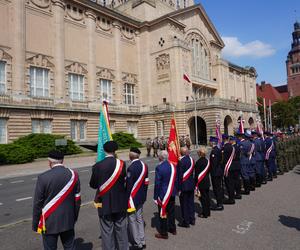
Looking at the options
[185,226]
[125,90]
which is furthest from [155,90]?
[185,226]

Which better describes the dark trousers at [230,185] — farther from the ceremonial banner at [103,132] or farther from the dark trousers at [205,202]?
the ceremonial banner at [103,132]

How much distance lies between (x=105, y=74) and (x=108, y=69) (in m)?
1.03

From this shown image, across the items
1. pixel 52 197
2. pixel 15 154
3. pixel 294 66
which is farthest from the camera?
pixel 294 66

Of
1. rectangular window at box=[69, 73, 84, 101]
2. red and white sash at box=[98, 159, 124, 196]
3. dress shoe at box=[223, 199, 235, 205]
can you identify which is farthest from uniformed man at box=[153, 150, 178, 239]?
rectangular window at box=[69, 73, 84, 101]

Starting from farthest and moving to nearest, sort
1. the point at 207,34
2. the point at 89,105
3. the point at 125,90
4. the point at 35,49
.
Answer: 1. the point at 207,34
2. the point at 125,90
3. the point at 89,105
4. the point at 35,49

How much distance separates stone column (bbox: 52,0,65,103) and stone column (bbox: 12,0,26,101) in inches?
154

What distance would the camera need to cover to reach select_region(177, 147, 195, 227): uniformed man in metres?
6.52

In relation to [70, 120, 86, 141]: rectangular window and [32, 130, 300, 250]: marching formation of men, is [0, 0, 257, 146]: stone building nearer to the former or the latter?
[70, 120, 86, 141]: rectangular window

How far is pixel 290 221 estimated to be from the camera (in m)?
6.61

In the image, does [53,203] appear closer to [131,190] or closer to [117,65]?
[131,190]

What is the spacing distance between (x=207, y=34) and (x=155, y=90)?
56.0 feet

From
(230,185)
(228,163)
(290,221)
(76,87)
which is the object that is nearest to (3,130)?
(76,87)

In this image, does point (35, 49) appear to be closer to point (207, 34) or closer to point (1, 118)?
point (1, 118)

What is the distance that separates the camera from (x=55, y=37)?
31.6 meters
